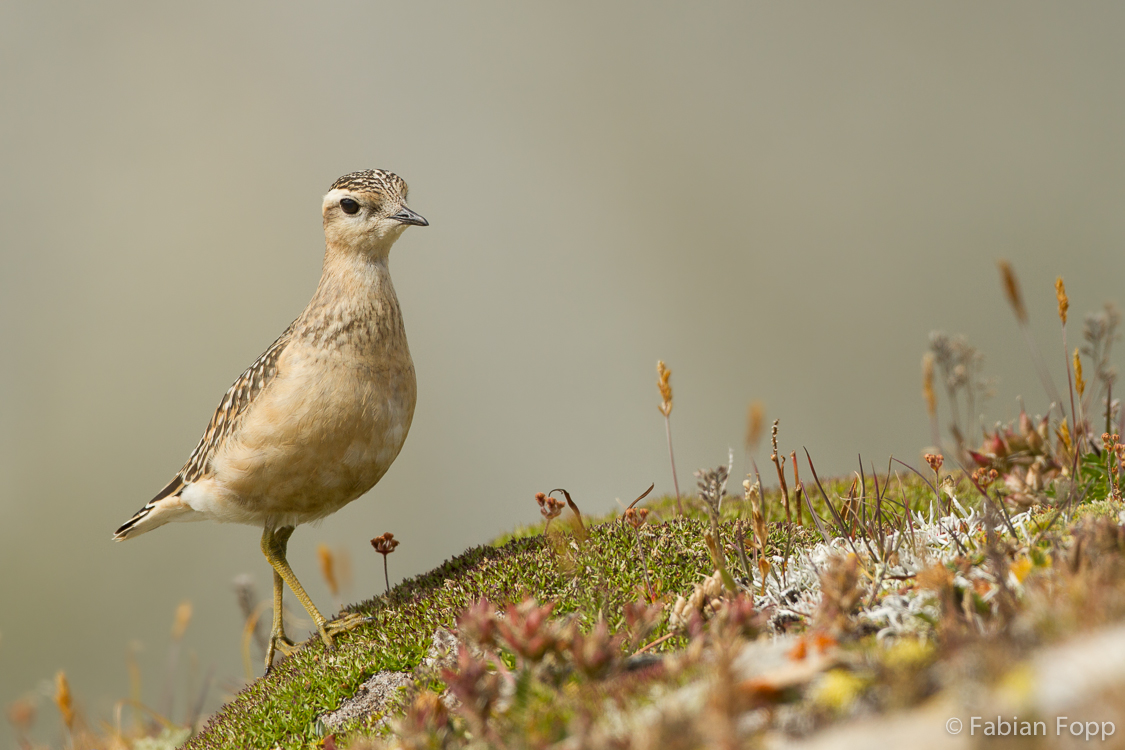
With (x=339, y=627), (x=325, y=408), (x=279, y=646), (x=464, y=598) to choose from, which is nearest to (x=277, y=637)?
(x=279, y=646)

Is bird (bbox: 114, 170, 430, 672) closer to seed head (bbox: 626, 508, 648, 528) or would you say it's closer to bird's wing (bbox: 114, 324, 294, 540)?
bird's wing (bbox: 114, 324, 294, 540)

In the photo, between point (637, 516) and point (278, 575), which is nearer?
point (637, 516)

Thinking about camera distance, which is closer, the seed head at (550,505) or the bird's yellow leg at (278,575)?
the seed head at (550,505)

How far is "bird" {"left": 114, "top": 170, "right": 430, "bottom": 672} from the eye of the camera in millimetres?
5828

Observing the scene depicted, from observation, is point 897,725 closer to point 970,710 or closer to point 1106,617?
point 970,710

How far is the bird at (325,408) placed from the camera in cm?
583

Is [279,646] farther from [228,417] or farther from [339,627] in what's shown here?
[228,417]

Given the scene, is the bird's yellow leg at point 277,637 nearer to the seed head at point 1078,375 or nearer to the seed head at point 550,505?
the seed head at point 550,505

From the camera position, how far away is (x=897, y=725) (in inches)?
86.4

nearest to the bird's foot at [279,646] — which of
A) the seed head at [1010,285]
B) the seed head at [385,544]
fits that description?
the seed head at [385,544]

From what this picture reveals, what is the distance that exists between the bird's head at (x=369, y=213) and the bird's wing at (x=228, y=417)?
88 cm

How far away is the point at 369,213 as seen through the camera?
255 inches

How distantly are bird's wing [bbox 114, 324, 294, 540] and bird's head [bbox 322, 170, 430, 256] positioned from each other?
2.90ft

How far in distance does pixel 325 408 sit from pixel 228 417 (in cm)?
128
